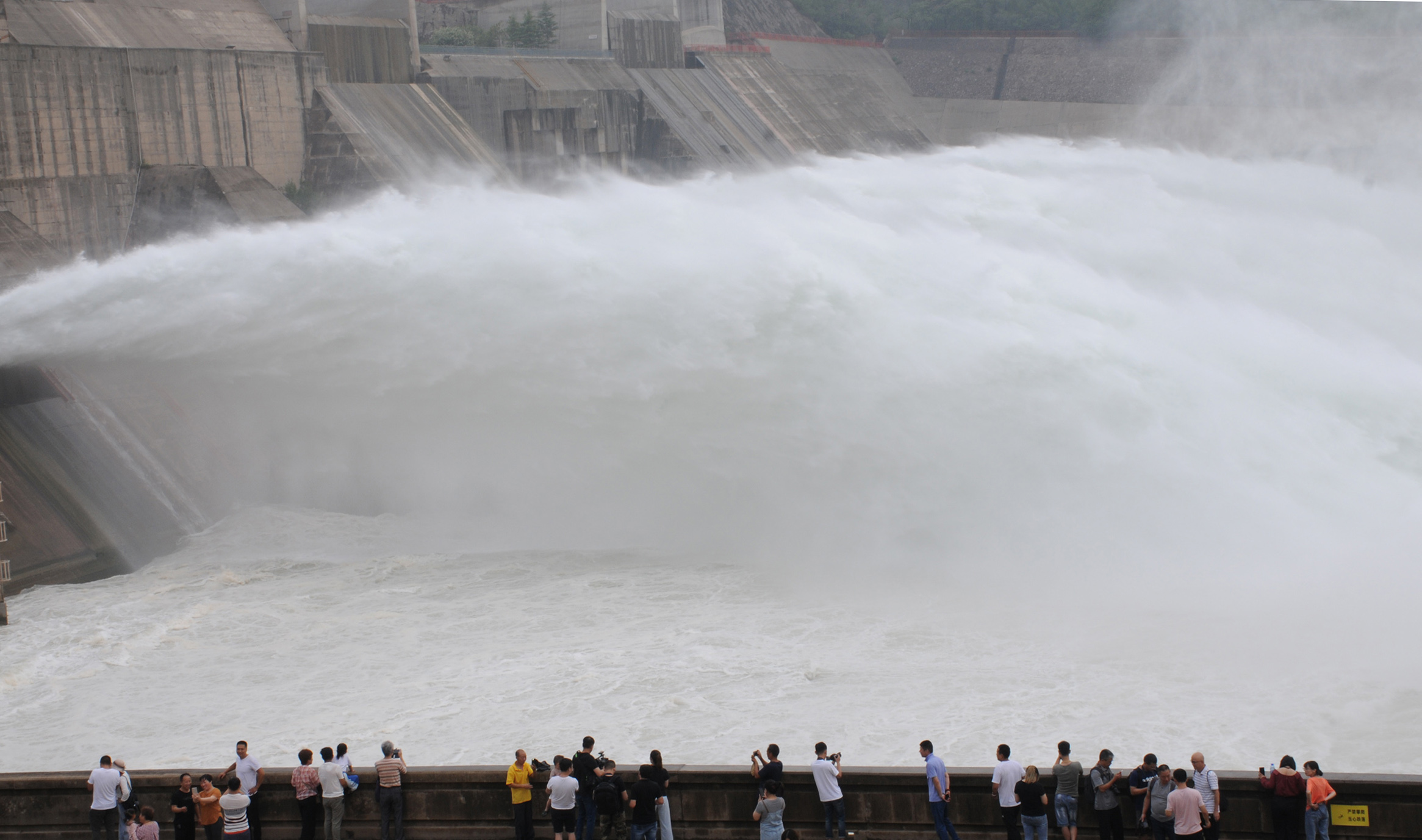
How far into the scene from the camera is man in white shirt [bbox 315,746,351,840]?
11094 mm

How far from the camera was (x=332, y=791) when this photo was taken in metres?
11.1

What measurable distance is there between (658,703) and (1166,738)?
5.36 m

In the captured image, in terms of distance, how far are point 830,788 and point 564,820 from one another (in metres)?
2.21

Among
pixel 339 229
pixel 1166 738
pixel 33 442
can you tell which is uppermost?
pixel 339 229

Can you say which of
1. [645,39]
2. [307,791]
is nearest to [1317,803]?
[307,791]

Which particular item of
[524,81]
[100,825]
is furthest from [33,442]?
[524,81]

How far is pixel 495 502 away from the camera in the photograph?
75.6ft

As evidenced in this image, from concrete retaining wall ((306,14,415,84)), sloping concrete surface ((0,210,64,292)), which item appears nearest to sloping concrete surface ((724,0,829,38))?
concrete retaining wall ((306,14,415,84))

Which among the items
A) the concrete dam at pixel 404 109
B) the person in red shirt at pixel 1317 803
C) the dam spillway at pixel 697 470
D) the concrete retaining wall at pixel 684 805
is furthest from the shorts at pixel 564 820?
the concrete dam at pixel 404 109

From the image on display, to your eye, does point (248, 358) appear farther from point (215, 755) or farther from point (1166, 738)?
point (1166, 738)

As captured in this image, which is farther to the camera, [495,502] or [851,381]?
[495,502]

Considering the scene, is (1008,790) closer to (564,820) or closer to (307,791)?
(564,820)

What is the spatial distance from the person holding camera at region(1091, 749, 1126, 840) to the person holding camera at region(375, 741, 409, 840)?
5807mm

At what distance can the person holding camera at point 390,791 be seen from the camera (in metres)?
11.2
